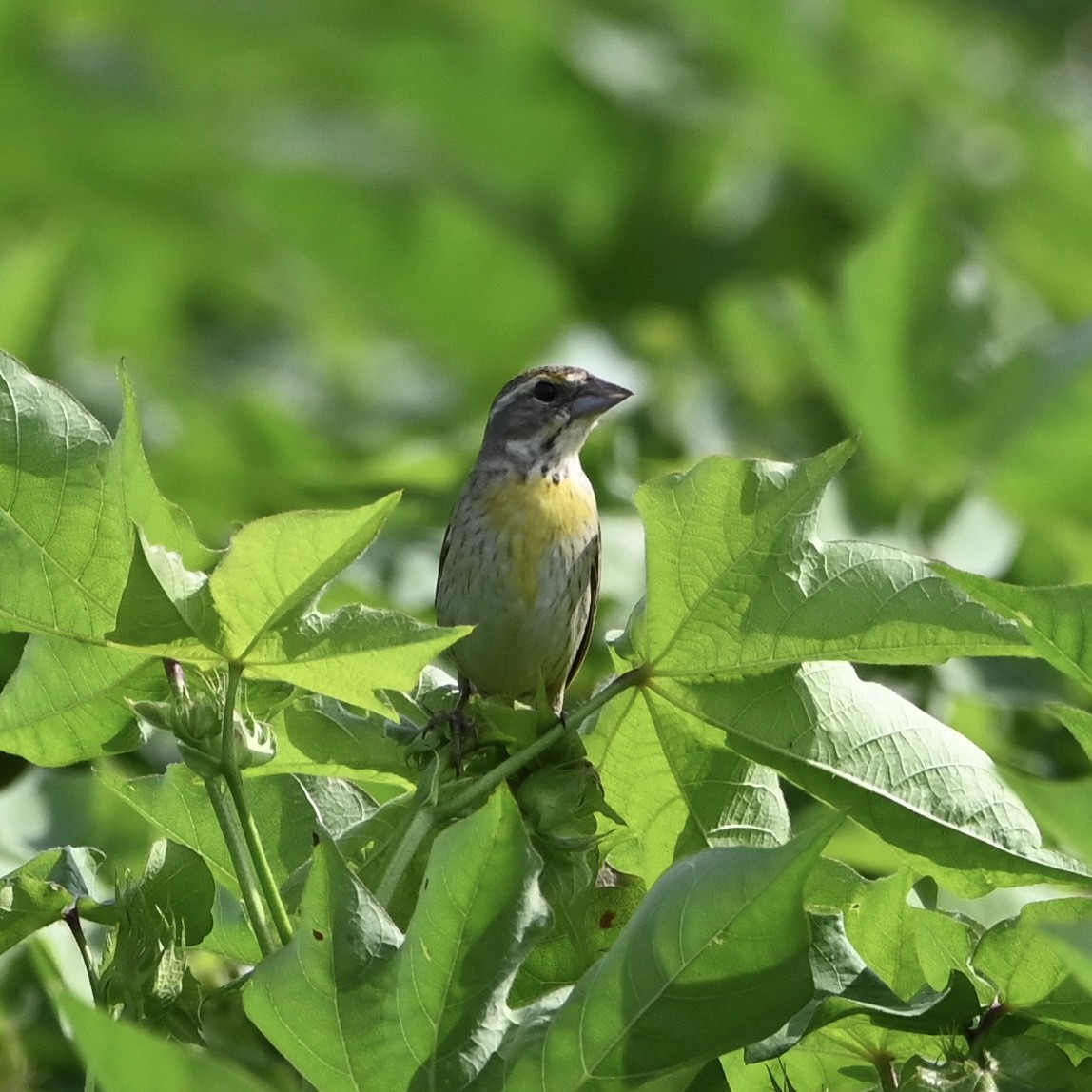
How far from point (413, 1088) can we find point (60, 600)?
699 mm

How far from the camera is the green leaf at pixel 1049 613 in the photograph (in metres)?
1.81

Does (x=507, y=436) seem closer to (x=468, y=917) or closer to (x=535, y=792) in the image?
(x=535, y=792)

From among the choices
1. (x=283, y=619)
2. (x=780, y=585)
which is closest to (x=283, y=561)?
(x=283, y=619)

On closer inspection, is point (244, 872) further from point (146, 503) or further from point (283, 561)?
point (146, 503)

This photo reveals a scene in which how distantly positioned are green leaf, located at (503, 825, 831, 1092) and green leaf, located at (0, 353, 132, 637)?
72 centimetres

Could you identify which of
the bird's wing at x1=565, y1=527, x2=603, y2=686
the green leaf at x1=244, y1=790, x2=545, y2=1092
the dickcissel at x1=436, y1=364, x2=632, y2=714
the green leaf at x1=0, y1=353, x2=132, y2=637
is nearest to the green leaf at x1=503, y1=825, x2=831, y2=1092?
the green leaf at x1=244, y1=790, x2=545, y2=1092

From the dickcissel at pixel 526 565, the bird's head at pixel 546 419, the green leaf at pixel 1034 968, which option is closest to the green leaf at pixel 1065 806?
the green leaf at pixel 1034 968

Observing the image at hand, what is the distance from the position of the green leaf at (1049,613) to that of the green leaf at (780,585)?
84 mm

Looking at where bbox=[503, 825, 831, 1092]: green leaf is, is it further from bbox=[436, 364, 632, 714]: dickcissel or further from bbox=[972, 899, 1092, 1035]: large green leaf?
bbox=[436, 364, 632, 714]: dickcissel

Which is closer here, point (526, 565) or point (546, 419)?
point (526, 565)

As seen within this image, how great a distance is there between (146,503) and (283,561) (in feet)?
0.78

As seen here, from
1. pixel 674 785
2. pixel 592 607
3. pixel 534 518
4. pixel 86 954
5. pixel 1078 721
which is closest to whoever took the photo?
pixel 1078 721

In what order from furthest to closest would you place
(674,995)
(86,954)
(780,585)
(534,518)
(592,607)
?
1. (534,518)
2. (592,607)
3. (780,585)
4. (86,954)
5. (674,995)

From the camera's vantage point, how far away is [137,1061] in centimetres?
137
